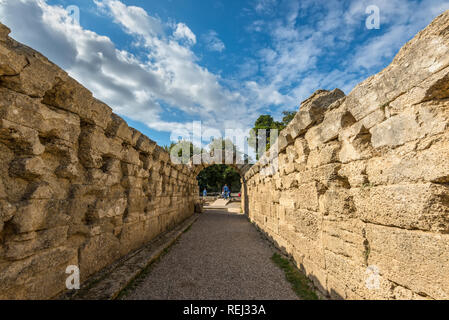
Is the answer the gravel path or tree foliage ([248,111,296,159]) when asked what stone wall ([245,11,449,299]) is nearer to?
the gravel path

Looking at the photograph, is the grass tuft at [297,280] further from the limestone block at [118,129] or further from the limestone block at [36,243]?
the limestone block at [118,129]

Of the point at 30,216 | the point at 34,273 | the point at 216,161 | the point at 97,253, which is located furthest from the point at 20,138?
the point at 216,161

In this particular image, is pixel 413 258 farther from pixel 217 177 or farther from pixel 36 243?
pixel 217 177

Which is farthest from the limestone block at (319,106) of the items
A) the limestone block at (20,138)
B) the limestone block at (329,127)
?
the limestone block at (20,138)

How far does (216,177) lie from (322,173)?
110 ft

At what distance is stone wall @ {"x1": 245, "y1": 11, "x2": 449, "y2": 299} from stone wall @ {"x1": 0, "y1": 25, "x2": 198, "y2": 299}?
312cm

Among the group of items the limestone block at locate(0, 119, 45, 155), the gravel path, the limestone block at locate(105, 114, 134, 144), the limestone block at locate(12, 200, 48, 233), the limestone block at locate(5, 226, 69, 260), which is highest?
the limestone block at locate(105, 114, 134, 144)

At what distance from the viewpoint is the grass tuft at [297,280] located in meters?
3.12

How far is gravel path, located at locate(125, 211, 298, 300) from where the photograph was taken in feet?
10.4

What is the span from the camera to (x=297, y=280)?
11.8 ft

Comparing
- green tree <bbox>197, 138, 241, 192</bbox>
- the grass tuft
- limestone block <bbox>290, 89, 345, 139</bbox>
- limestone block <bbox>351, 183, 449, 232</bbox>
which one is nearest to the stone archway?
the grass tuft

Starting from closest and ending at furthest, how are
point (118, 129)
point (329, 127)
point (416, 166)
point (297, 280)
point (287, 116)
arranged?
point (416, 166) → point (329, 127) → point (297, 280) → point (118, 129) → point (287, 116)

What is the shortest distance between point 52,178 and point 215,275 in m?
2.83
